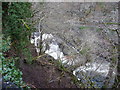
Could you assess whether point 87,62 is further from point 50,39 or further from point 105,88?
point 50,39

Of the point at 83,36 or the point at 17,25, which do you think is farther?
the point at 83,36

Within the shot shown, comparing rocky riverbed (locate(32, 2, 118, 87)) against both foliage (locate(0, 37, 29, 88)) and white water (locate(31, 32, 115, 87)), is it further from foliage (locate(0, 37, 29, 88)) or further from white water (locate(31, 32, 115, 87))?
foliage (locate(0, 37, 29, 88))

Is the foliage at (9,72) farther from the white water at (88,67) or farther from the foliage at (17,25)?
the white water at (88,67)

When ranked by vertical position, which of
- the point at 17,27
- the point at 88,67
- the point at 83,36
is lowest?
the point at 88,67

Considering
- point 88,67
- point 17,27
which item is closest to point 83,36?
point 88,67

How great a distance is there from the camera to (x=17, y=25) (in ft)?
11.7

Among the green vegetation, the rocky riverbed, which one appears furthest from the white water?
the green vegetation

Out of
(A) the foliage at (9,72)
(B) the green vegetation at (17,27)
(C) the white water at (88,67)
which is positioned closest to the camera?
(A) the foliage at (9,72)

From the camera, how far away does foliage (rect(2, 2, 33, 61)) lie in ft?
11.4

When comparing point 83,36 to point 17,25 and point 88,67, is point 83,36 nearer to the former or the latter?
point 88,67

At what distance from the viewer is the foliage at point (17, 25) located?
348cm

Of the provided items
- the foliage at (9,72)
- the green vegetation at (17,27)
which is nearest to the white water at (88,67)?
the green vegetation at (17,27)

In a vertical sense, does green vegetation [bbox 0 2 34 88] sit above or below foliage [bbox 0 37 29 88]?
above

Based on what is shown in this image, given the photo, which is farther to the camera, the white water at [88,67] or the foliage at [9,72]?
the white water at [88,67]
